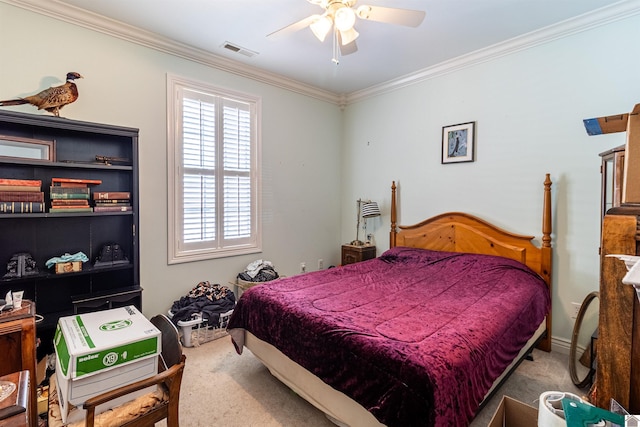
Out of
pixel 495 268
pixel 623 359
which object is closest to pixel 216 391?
pixel 623 359

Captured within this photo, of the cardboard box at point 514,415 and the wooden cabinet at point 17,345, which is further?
the wooden cabinet at point 17,345

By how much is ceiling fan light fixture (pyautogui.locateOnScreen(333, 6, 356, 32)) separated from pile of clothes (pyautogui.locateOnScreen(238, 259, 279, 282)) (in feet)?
8.54

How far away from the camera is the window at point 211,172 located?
3.17 metres

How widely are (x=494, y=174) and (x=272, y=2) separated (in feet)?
8.59

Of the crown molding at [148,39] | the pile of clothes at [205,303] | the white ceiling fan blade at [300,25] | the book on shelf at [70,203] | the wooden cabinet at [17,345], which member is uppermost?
the crown molding at [148,39]

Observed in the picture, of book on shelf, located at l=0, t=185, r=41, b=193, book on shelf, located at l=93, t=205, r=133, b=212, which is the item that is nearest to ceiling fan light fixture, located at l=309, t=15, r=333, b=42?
book on shelf, located at l=93, t=205, r=133, b=212

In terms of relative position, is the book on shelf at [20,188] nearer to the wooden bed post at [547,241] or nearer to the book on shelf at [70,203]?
the book on shelf at [70,203]

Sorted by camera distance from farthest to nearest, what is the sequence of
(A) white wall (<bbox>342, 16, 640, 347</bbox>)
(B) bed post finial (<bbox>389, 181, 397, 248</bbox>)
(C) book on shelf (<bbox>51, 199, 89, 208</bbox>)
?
(B) bed post finial (<bbox>389, 181, 397, 248</bbox>) < (A) white wall (<bbox>342, 16, 640, 347</bbox>) < (C) book on shelf (<bbox>51, 199, 89, 208</bbox>)

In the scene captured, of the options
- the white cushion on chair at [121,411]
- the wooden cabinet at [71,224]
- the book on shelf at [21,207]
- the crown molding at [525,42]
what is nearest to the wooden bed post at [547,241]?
the crown molding at [525,42]

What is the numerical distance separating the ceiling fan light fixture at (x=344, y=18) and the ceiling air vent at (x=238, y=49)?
62.6 inches

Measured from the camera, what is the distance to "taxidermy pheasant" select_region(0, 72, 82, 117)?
2.27 meters

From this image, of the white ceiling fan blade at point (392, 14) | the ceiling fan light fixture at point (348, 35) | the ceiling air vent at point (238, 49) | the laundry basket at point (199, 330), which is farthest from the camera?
the ceiling air vent at point (238, 49)

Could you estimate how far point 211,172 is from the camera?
3.43 metres

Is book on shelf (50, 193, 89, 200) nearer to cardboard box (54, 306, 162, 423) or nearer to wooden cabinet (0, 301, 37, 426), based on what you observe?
wooden cabinet (0, 301, 37, 426)
